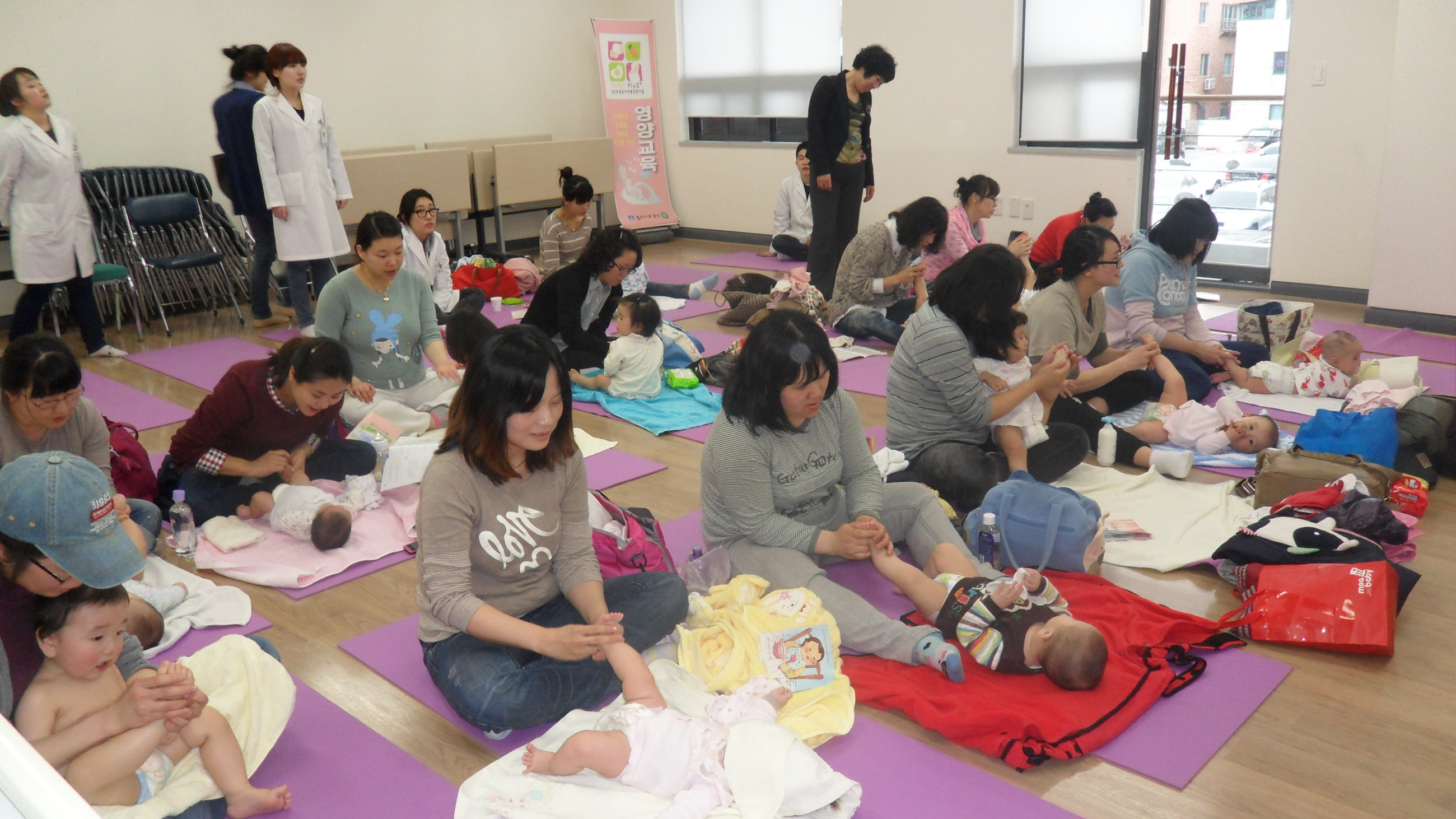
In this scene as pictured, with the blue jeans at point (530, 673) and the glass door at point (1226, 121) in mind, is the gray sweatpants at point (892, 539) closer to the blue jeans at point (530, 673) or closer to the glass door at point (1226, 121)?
the blue jeans at point (530, 673)

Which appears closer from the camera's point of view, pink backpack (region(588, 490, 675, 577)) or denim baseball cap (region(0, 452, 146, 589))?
denim baseball cap (region(0, 452, 146, 589))

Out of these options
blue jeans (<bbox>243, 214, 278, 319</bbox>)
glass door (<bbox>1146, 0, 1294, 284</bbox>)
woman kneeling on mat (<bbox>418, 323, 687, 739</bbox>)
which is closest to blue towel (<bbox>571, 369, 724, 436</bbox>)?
woman kneeling on mat (<bbox>418, 323, 687, 739</bbox>)

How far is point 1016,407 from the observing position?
3314mm

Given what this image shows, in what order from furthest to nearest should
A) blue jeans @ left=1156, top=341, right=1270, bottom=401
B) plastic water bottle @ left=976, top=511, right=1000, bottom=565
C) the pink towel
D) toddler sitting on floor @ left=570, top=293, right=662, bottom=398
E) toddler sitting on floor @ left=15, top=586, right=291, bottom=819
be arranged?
toddler sitting on floor @ left=570, top=293, right=662, bottom=398 → blue jeans @ left=1156, top=341, right=1270, bottom=401 → the pink towel → plastic water bottle @ left=976, top=511, right=1000, bottom=565 → toddler sitting on floor @ left=15, top=586, right=291, bottom=819

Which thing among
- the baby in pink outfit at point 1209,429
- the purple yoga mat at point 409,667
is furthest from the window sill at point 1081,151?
the purple yoga mat at point 409,667

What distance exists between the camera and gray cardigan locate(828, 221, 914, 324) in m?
5.49

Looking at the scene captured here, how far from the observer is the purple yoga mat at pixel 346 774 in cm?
201

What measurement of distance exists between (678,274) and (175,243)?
336 cm

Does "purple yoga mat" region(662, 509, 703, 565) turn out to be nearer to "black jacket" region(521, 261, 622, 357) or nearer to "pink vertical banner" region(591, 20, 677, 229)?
"black jacket" region(521, 261, 622, 357)

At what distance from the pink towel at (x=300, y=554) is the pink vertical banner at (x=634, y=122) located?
628 cm

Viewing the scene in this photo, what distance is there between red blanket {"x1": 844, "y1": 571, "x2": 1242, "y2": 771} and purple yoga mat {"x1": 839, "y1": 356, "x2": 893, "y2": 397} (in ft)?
7.07

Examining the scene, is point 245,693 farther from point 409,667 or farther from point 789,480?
point 789,480

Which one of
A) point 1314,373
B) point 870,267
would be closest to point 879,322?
point 870,267

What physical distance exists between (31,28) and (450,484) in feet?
19.8
